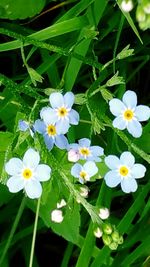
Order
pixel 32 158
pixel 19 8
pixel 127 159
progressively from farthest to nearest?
pixel 19 8 < pixel 127 159 < pixel 32 158

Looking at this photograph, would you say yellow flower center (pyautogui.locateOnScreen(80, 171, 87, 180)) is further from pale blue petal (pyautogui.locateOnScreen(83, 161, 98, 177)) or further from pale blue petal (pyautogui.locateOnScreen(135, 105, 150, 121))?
pale blue petal (pyautogui.locateOnScreen(135, 105, 150, 121))

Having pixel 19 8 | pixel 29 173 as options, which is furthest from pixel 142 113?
pixel 19 8

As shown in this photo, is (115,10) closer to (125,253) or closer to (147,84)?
(147,84)

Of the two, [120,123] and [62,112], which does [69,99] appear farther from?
[120,123]

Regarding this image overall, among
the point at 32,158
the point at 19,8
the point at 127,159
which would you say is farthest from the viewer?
the point at 19,8

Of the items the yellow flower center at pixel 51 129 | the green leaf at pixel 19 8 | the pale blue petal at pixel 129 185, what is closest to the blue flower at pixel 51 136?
the yellow flower center at pixel 51 129

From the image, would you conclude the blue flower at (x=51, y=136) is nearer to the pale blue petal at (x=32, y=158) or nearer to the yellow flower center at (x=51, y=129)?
the yellow flower center at (x=51, y=129)

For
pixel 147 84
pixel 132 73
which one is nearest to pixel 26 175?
pixel 132 73

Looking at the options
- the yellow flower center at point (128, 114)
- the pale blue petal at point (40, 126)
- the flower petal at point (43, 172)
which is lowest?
the flower petal at point (43, 172)
